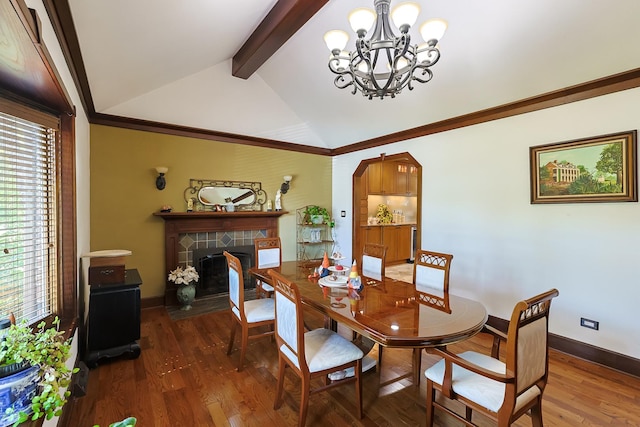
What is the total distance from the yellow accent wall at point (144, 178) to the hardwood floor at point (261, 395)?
152cm

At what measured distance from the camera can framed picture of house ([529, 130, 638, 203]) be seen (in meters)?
2.59

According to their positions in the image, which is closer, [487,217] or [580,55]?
[580,55]

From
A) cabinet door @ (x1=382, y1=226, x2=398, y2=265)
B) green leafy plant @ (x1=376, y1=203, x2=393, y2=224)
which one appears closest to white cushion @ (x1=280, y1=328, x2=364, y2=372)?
cabinet door @ (x1=382, y1=226, x2=398, y2=265)

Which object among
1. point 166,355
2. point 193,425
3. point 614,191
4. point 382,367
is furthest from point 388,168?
point 193,425

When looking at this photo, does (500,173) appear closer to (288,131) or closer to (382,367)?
(382,367)

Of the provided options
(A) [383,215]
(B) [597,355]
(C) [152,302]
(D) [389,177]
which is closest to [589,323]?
(B) [597,355]

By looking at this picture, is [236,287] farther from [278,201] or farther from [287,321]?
[278,201]

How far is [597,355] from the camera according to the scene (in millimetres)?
2762

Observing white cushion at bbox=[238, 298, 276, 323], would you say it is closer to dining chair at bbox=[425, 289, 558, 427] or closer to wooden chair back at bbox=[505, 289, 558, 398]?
dining chair at bbox=[425, 289, 558, 427]

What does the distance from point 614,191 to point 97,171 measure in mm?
5480

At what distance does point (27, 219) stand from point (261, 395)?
6.31 ft

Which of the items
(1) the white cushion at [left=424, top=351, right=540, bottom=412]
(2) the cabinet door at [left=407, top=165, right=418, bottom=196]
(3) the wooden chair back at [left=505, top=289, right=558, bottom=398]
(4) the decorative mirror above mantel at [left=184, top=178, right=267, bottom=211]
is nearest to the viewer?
(3) the wooden chair back at [left=505, top=289, right=558, bottom=398]

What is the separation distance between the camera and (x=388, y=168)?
7.20m

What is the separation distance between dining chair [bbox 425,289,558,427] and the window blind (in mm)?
2298
